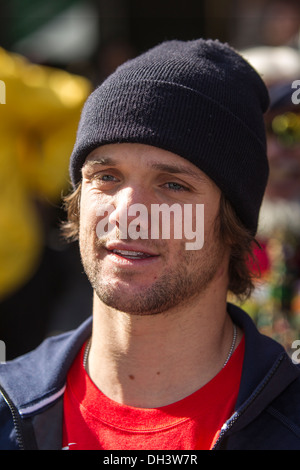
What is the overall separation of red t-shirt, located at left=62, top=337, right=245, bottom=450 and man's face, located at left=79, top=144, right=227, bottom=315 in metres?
0.31

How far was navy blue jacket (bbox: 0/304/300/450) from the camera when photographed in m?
1.97

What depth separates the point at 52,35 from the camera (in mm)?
6957

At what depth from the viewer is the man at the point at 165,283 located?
6.70 ft

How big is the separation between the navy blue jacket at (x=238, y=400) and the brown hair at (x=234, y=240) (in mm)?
200

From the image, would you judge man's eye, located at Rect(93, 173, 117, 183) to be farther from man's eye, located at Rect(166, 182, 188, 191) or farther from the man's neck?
the man's neck

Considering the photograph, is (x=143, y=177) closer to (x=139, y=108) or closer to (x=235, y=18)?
(x=139, y=108)

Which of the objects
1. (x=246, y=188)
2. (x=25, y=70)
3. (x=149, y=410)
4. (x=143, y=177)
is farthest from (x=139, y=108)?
(x=25, y=70)

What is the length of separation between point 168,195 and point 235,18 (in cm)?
559

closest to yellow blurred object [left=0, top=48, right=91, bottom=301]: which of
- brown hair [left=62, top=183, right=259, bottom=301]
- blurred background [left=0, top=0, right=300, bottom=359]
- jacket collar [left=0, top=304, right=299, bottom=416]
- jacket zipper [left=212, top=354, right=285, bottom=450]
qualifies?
blurred background [left=0, top=0, right=300, bottom=359]

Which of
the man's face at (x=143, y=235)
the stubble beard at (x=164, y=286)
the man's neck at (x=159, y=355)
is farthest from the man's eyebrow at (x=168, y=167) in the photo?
the man's neck at (x=159, y=355)

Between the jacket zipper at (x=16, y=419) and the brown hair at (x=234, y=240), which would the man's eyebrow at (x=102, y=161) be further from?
the jacket zipper at (x=16, y=419)

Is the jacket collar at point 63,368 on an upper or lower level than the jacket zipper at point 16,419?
upper
